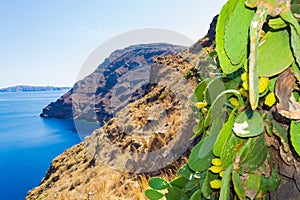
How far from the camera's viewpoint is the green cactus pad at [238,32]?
43 cm

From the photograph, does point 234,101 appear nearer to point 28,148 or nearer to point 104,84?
point 28,148

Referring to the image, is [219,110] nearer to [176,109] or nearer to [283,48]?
[283,48]

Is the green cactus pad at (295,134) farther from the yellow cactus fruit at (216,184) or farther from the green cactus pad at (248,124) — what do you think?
the yellow cactus fruit at (216,184)

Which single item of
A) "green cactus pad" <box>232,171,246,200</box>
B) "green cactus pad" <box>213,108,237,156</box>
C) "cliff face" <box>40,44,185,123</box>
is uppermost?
"green cactus pad" <box>213,108,237,156</box>

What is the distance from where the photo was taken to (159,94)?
952 centimetres

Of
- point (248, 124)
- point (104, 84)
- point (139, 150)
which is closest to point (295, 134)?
point (248, 124)

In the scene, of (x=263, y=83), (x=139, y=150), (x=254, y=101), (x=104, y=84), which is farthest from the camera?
(x=104, y=84)

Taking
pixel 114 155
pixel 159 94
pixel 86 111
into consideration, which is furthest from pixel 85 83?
pixel 114 155

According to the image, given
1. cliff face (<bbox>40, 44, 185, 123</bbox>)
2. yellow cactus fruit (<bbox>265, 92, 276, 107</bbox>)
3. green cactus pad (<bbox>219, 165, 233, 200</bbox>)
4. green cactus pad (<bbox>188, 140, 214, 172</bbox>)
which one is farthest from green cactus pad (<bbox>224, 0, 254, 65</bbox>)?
cliff face (<bbox>40, 44, 185, 123</bbox>)

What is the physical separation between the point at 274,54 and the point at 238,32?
65 mm

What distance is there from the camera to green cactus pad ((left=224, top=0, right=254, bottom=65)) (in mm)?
431

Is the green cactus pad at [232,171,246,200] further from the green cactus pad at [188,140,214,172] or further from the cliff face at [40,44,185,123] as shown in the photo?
the cliff face at [40,44,185,123]

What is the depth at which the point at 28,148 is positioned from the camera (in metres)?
29.0

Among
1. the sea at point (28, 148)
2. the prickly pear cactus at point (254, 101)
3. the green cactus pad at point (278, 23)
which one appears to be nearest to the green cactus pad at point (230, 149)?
the prickly pear cactus at point (254, 101)
